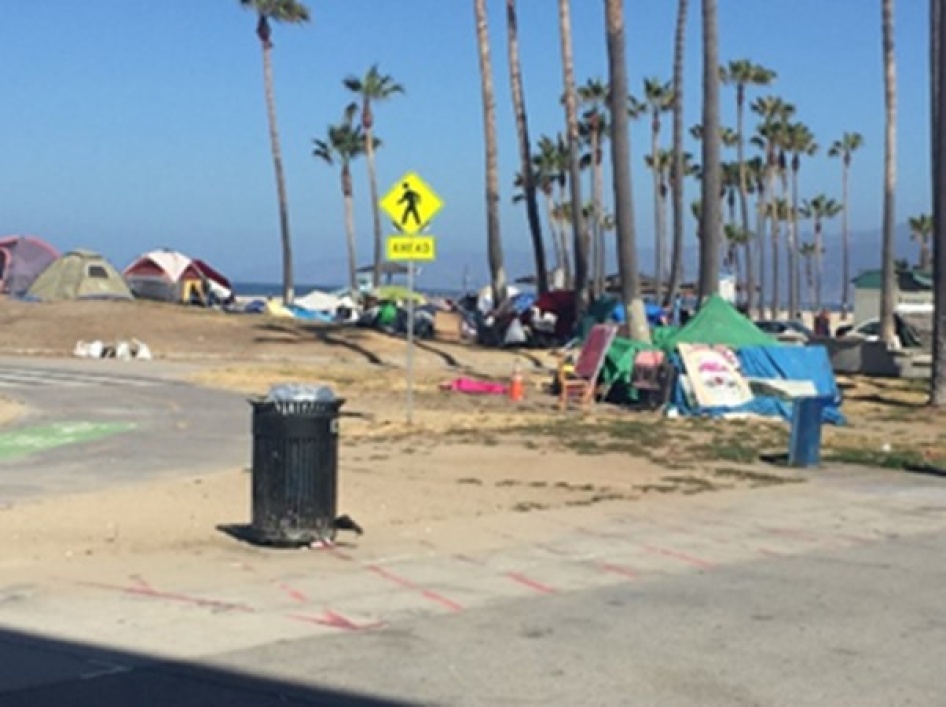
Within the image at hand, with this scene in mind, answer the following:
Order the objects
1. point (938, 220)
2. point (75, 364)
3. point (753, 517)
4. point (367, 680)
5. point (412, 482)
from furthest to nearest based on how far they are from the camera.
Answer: point (75, 364) → point (938, 220) → point (412, 482) → point (753, 517) → point (367, 680)

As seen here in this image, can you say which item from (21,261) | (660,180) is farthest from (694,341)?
(660,180)

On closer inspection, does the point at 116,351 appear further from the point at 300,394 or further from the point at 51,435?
the point at 300,394

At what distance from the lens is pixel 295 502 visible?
39.2ft

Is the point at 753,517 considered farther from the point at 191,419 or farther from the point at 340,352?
the point at 340,352

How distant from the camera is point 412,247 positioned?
2175 cm

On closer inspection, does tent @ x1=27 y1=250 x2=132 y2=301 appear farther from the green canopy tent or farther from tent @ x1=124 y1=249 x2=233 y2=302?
the green canopy tent

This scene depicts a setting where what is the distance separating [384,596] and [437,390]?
774 inches

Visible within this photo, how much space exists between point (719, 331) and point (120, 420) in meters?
10.3

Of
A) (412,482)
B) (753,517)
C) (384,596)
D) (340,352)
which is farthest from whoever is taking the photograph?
(340,352)

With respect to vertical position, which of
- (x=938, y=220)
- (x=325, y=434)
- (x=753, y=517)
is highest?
(x=938, y=220)

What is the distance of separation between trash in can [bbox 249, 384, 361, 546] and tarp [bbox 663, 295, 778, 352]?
50.0 feet

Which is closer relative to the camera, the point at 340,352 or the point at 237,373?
the point at 237,373

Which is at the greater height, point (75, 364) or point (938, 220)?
point (938, 220)

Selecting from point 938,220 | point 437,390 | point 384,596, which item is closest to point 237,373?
point 437,390
